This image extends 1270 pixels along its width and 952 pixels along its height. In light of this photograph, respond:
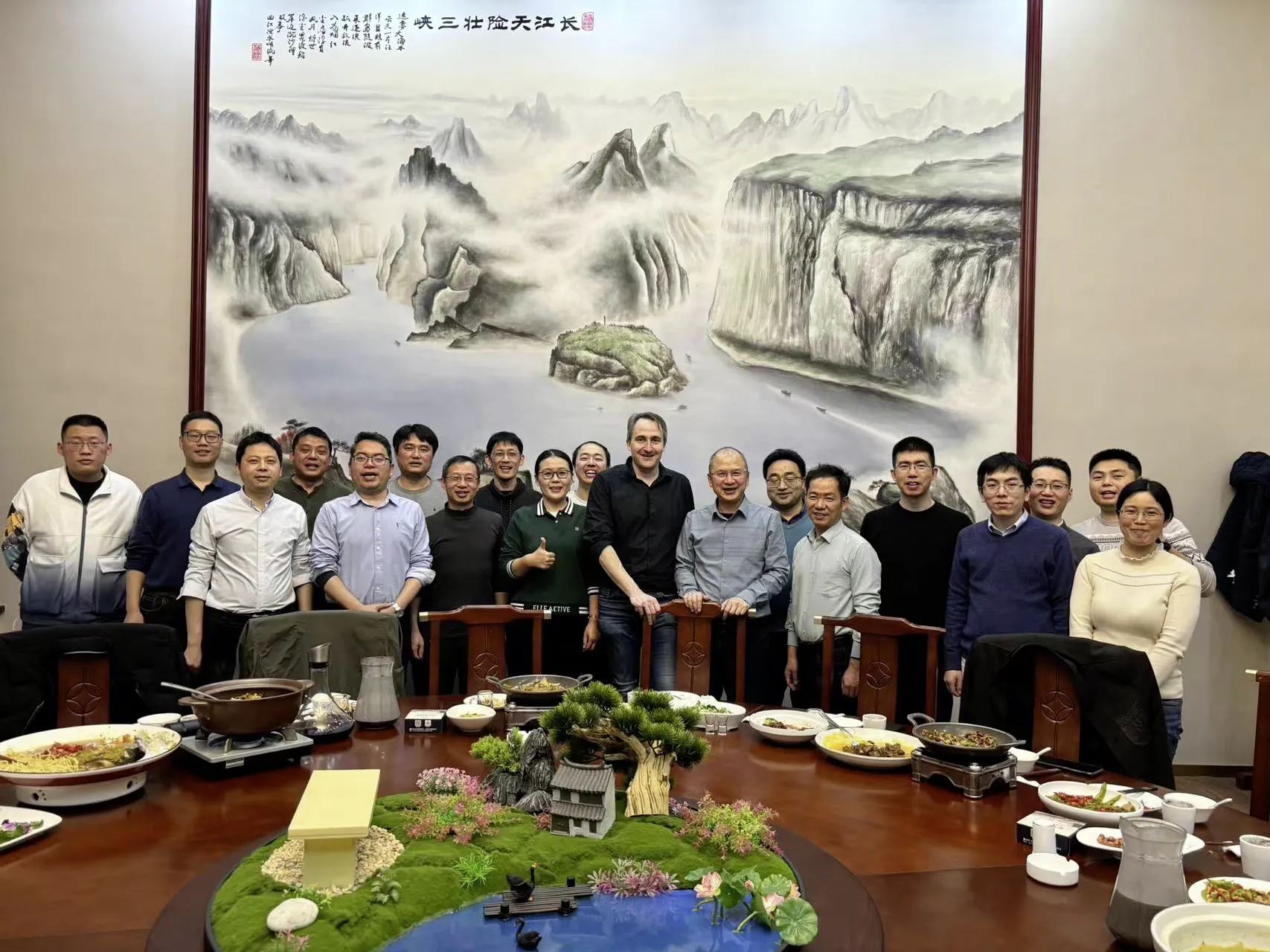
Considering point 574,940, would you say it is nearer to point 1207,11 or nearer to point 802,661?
point 802,661

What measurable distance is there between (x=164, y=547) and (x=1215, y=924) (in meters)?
3.64

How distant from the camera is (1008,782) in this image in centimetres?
198

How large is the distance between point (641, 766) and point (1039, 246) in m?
4.07

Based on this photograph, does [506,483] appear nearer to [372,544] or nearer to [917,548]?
[372,544]

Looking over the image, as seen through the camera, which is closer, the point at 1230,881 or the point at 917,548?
the point at 1230,881

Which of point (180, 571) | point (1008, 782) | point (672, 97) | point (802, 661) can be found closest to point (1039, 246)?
point (672, 97)

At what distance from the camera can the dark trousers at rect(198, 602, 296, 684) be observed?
3.40 metres

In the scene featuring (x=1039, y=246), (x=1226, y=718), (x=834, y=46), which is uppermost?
(x=834, y=46)

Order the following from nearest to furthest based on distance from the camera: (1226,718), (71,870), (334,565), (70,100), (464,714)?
(71,870) < (464,714) < (334,565) < (70,100) < (1226,718)

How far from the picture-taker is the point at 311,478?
4176 millimetres

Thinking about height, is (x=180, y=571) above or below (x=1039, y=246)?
below

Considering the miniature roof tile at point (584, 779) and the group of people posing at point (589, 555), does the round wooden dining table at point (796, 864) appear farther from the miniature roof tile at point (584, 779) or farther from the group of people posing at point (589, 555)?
the group of people posing at point (589, 555)

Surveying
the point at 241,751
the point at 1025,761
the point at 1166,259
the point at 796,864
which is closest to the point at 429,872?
the point at 796,864

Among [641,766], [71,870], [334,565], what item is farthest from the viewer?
[334,565]
